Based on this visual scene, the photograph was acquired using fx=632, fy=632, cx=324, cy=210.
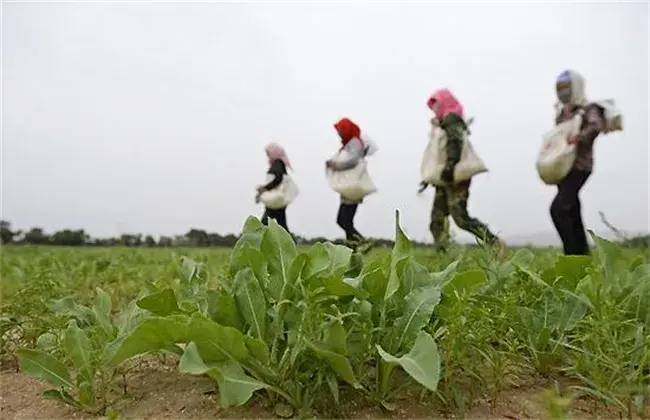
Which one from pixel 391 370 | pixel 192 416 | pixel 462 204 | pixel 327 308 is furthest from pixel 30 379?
pixel 462 204

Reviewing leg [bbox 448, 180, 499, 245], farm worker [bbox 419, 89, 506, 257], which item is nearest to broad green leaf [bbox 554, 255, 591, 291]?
farm worker [bbox 419, 89, 506, 257]

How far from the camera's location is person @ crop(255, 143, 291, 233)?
823cm

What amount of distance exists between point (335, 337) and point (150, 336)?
42cm

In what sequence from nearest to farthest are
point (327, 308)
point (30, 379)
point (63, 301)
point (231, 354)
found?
point (231, 354) → point (327, 308) → point (30, 379) → point (63, 301)

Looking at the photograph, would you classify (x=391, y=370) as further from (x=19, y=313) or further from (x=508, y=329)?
(x=19, y=313)

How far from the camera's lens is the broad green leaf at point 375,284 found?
172cm

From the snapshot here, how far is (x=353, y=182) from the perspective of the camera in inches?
290

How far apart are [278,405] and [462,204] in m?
4.76

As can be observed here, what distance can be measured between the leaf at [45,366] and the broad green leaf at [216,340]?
1.55 ft

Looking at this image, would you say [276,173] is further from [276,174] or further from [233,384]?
[233,384]

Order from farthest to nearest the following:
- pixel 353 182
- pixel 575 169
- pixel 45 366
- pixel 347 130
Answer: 1. pixel 347 130
2. pixel 353 182
3. pixel 575 169
4. pixel 45 366

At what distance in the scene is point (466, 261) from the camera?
2738 millimetres

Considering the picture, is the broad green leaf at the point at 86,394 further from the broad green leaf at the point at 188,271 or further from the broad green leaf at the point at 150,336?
the broad green leaf at the point at 188,271

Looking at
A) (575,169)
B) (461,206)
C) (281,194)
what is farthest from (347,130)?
(575,169)
